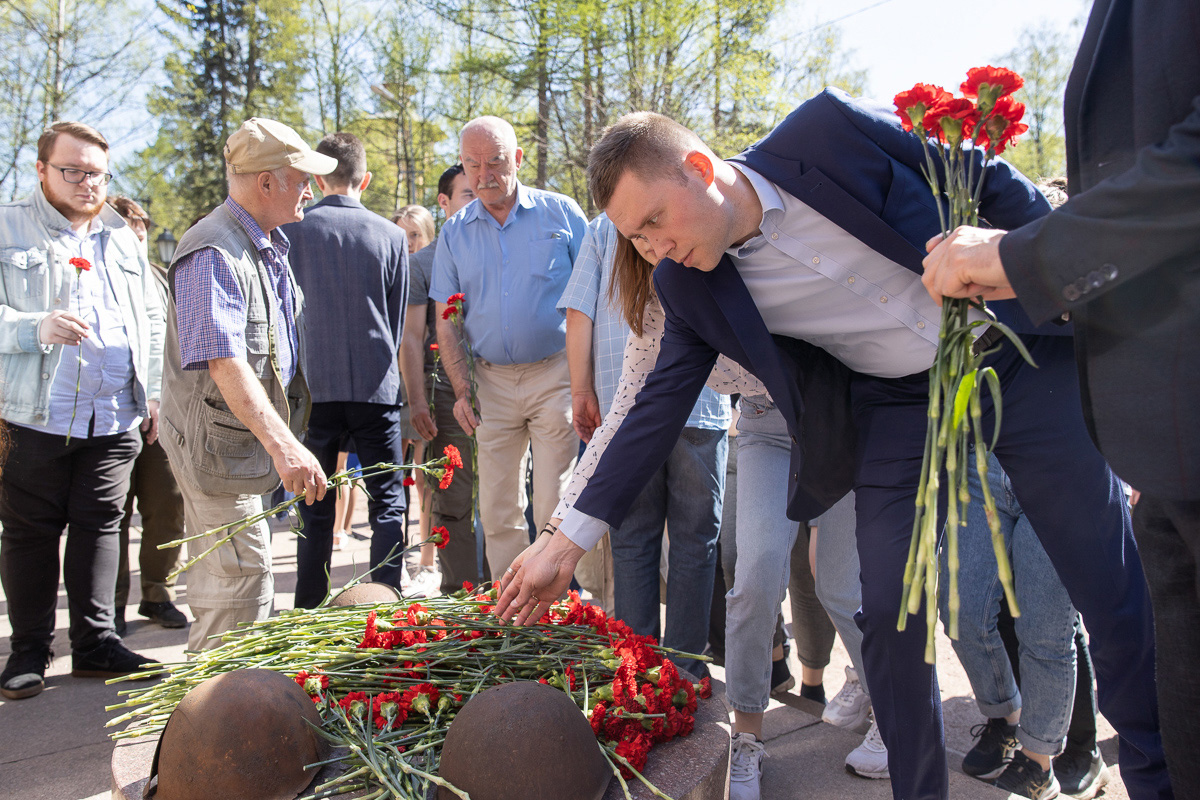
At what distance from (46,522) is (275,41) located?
77.7 feet

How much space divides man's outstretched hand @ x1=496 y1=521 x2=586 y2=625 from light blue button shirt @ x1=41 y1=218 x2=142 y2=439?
98.5 inches

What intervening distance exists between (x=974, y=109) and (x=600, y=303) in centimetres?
234

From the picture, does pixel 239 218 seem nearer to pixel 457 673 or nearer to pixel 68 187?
pixel 68 187

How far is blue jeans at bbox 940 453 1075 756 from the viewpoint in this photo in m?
2.70

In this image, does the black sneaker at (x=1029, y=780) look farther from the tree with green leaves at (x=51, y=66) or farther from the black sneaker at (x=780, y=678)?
the tree with green leaves at (x=51, y=66)

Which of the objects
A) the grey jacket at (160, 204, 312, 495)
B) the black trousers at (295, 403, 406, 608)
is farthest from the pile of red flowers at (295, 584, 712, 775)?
the black trousers at (295, 403, 406, 608)

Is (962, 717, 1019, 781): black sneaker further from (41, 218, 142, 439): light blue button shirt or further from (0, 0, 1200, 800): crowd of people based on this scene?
(41, 218, 142, 439): light blue button shirt

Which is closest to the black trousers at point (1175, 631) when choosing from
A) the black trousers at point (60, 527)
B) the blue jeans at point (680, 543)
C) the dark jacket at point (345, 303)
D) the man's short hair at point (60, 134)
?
the blue jeans at point (680, 543)

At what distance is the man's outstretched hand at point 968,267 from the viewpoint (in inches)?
57.6

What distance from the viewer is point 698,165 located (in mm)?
2188

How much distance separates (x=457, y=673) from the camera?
231 cm

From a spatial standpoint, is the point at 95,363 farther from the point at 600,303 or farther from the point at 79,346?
the point at 600,303

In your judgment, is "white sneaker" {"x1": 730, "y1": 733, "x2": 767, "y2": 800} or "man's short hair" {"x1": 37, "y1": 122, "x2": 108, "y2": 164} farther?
"man's short hair" {"x1": 37, "y1": 122, "x2": 108, "y2": 164}

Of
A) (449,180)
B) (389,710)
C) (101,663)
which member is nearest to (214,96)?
(449,180)
